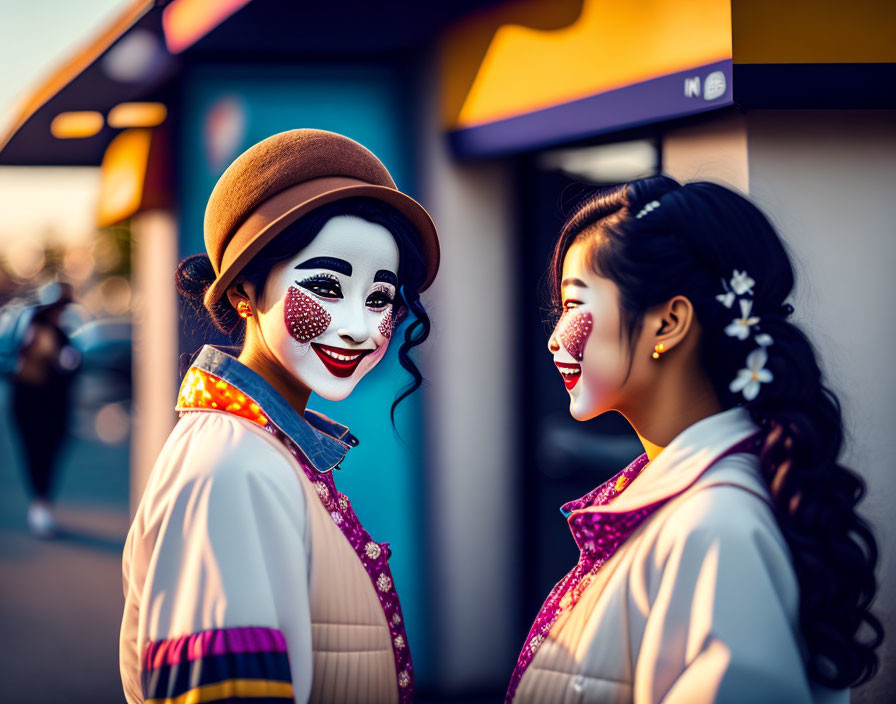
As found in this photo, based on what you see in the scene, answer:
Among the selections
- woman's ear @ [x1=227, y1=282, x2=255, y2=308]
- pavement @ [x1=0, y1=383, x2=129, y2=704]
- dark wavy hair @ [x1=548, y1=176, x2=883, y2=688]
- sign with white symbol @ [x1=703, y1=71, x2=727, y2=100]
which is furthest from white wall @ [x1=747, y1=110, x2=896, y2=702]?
pavement @ [x1=0, y1=383, x2=129, y2=704]

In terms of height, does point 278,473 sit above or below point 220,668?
above

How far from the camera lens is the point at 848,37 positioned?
276 centimetres

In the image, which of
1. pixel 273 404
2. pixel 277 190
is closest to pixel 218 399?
pixel 273 404

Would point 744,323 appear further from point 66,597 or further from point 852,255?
point 66,597

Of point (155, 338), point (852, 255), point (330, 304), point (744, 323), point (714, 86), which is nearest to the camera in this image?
point (744, 323)

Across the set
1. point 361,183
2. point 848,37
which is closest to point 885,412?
point 848,37

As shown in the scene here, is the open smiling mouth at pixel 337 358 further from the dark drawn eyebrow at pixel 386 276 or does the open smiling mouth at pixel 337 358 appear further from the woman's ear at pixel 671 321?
the woman's ear at pixel 671 321

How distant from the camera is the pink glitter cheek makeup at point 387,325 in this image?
7.00 feet

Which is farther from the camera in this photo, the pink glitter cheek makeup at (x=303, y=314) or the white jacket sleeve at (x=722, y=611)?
the pink glitter cheek makeup at (x=303, y=314)

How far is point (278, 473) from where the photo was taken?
1.88 m

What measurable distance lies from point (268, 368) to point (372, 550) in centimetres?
47

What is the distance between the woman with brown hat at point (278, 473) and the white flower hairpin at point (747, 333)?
71cm

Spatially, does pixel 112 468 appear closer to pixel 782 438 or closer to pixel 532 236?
pixel 532 236

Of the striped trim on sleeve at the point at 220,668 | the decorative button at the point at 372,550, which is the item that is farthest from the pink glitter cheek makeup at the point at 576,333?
the striped trim on sleeve at the point at 220,668
